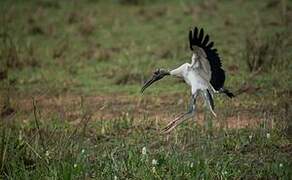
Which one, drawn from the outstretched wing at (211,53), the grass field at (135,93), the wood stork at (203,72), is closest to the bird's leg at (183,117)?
the wood stork at (203,72)

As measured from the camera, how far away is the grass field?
5.34m

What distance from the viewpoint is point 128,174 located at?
17.4 feet

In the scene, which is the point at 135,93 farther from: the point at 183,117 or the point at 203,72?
the point at 203,72

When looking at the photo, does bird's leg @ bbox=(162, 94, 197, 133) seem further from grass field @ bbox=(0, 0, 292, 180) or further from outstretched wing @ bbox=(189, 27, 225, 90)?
outstretched wing @ bbox=(189, 27, 225, 90)

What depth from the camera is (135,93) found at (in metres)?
8.48

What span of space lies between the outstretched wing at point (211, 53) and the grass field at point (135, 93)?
0.39 m

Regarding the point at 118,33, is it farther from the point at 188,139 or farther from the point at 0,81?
the point at 188,139

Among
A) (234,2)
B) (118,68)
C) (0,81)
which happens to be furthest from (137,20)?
(0,81)

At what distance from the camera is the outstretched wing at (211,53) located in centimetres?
559

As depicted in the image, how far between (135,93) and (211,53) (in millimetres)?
2816

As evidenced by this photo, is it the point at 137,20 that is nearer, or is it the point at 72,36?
the point at 72,36

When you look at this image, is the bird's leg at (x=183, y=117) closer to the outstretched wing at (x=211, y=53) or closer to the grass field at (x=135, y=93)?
the grass field at (x=135, y=93)

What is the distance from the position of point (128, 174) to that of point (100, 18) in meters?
8.09

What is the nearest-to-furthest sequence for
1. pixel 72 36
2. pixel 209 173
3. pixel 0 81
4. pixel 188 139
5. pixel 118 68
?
pixel 209 173
pixel 188 139
pixel 0 81
pixel 118 68
pixel 72 36
